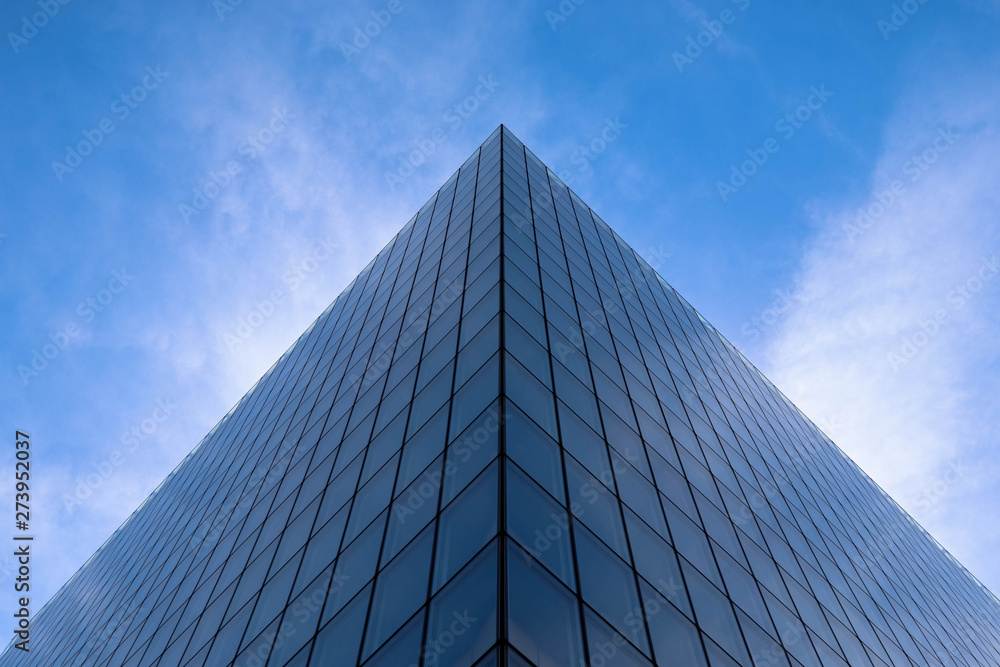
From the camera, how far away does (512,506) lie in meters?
10.4

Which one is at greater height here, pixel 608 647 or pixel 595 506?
pixel 595 506

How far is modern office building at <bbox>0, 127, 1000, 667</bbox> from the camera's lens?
10.4 meters

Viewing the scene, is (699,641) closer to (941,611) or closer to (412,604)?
(412,604)

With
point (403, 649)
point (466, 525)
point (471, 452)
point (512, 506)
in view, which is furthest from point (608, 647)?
point (471, 452)

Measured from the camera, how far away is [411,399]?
16312 mm

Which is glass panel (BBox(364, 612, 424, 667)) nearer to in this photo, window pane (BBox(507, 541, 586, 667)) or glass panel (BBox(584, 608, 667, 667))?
window pane (BBox(507, 541, 586, 667))

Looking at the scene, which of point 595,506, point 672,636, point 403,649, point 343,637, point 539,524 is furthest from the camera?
point 595,506

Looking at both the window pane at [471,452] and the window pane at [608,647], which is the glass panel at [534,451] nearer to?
the window pane at [471,452]

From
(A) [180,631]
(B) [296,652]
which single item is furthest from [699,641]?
(A) [180,631]

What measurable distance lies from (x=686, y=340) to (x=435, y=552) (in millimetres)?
22254

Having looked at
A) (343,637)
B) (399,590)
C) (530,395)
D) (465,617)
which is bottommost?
(343,637)

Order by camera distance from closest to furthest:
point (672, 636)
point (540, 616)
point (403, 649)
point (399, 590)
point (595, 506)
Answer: point (540, 616)
point (403, 649)
point (399, 590)
point (672, 636)
point (595, 506)

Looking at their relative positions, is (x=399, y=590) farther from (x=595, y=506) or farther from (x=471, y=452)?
(x=595, y=506)

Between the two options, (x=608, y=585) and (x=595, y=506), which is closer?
(x=608, y=585)
